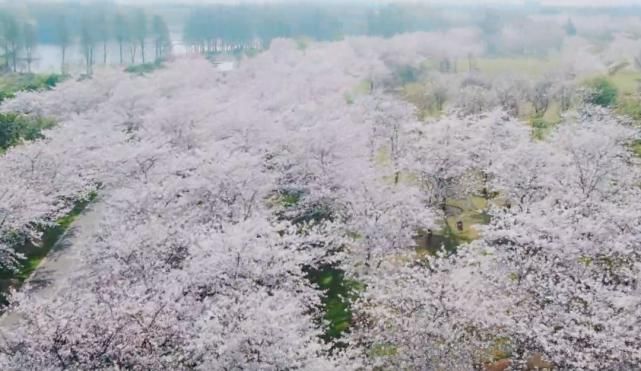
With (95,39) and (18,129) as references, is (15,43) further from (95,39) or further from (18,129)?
(18,129)

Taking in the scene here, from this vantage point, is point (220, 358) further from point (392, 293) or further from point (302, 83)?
point (302, 83)

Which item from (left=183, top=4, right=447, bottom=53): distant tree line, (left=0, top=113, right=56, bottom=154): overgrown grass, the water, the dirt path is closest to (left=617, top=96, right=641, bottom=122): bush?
the dirt path

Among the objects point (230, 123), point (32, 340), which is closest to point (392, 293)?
point (32, 340)

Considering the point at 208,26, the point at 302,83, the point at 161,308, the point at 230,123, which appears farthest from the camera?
the point at 208,26

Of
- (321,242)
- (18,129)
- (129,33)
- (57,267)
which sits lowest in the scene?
(57,267)

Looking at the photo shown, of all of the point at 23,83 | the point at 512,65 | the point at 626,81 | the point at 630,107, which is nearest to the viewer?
the point at 630,107

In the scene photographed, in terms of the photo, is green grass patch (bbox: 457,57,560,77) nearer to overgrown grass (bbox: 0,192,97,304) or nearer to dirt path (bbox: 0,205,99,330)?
overgrown grass (bbox: 0,192,97,304)

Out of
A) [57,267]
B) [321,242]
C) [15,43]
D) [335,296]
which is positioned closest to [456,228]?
[321,242]

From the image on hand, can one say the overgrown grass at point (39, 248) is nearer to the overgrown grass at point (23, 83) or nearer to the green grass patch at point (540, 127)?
the overgrown grass at point (23, 83)
